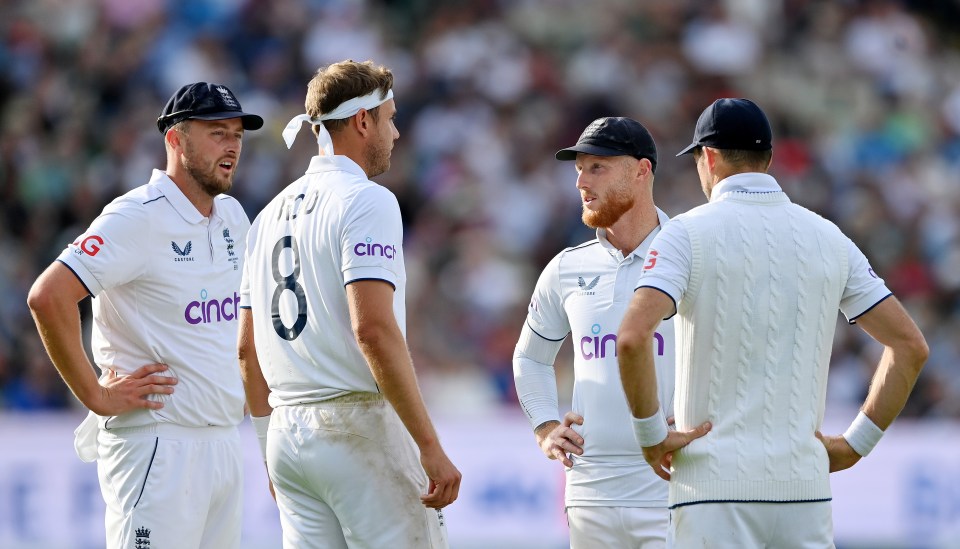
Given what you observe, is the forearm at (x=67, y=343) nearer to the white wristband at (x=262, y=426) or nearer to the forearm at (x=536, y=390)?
the white wristband at (x=262, y=426)

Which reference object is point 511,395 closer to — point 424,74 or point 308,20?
point 424,74

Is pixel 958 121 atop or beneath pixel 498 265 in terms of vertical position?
atop

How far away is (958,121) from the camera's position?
603 inches

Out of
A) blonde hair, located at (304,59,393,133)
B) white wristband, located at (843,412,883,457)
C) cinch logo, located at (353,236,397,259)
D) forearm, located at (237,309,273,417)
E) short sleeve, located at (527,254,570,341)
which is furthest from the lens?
short sleeve, located at (527,254,570,341)

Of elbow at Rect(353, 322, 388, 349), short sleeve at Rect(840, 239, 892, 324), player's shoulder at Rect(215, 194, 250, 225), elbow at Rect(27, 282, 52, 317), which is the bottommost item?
Answer: elbow at Rect(353, 322, 388, 349)

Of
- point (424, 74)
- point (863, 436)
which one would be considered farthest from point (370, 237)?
point (424, 74)

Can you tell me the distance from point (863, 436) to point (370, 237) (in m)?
1.96

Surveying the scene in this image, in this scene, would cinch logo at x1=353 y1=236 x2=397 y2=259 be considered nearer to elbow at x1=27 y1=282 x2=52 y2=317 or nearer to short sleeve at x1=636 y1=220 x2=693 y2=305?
short sleeve at x1=636 y1=220 x2=693 y2=305

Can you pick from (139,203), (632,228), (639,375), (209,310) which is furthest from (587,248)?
(139,203)

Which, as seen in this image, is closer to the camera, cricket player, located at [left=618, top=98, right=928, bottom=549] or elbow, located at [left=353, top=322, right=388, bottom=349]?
cricket player, located at [left=618, top=98, right=928, bottom=549]

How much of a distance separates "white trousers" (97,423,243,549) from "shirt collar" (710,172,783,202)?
96.6 inches

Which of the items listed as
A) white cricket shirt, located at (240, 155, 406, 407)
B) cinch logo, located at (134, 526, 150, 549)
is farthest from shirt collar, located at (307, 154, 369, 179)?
cinch logo, located at (134, 526, 150, 549)

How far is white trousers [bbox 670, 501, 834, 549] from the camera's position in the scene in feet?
15.7

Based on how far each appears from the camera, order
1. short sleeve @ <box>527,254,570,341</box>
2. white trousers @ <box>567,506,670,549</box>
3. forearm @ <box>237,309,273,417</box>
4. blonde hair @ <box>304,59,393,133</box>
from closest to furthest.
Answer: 1. blonde hair @ <box>304,59,393,133</box>
2. forearm @ <box>237,309,273,417</box>
3. white trousers @ <box>567,506,670,549</box>
4. short sleeve @ <box>527,254,570,341</box>
